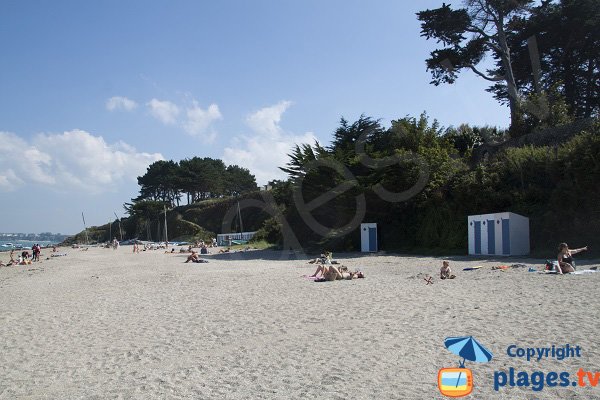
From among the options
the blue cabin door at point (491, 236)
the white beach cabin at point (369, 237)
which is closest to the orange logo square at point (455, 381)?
the blue cabin door at point (491, 236)

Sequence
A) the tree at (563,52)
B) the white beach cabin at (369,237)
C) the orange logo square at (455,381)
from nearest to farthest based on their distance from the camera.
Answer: the orange logo square at (455,381)
the white beach cabin at (369,237)
the tree at (563,52)

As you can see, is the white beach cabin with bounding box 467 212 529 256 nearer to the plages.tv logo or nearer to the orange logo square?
the plages.tv logo

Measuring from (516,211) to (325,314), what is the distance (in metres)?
18.3

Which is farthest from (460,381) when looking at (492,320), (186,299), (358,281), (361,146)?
(361,146)

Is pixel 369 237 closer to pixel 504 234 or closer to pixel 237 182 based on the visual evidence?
pixel 504 234

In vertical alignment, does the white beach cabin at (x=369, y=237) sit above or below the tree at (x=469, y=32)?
below

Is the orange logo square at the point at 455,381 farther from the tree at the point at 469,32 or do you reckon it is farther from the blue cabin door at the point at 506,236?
the tree at the point at 469,32

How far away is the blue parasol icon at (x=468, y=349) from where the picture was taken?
5559 millimetres

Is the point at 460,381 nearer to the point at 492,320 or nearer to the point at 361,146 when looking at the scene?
the point at 492,320

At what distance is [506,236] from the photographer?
21031 mm

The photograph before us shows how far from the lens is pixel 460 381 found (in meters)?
4.96

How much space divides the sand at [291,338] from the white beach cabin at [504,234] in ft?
27.5

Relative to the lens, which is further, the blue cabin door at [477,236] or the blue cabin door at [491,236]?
the blue cabin door at [477,236]

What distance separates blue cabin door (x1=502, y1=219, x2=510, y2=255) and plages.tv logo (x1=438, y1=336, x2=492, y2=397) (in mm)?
15964
